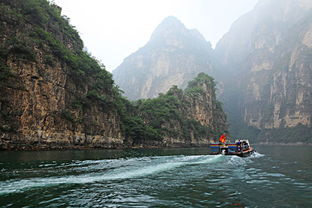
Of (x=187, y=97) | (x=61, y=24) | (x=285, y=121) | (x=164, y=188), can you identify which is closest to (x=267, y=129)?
(x=285, y=121)

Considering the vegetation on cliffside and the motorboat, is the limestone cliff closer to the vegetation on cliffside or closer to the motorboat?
the vegetation on cliffside

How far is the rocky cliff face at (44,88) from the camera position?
1136 inches

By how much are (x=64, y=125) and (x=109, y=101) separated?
539 inches

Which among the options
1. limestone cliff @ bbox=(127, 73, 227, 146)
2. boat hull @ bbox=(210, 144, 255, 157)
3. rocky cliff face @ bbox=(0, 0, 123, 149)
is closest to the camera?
rocky cliff face @ bbox=(0, 0, 123, 149)

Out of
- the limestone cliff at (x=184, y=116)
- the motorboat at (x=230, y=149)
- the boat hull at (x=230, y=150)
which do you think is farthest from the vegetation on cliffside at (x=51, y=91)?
the boat hull at (x=230, y=150)

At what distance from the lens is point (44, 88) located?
33750mm

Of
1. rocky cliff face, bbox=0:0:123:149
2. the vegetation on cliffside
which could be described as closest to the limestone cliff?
the vegetation on cliffside

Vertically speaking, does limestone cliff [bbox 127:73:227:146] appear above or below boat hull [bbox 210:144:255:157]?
above

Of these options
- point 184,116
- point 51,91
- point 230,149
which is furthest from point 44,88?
point 184,116

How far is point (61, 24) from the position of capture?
148 feet

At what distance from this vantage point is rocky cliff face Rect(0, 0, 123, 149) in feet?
94.7

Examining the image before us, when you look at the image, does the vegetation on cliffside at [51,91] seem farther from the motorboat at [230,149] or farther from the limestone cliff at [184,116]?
the motorboat at [230,149]

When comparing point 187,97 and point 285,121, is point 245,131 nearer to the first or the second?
point 285,121

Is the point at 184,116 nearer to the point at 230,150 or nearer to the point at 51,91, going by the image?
the point at 230,150
